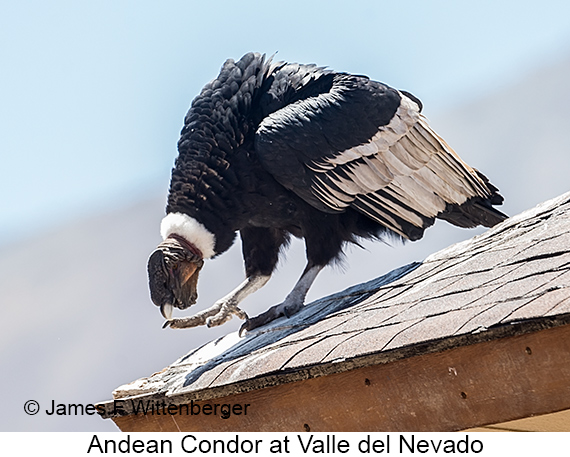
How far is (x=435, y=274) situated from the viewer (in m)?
3.04

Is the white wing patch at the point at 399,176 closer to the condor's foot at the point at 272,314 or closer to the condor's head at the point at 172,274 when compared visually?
the condor's foot at the point at 272,314

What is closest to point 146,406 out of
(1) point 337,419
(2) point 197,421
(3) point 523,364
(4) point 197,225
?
(2) point 197,421

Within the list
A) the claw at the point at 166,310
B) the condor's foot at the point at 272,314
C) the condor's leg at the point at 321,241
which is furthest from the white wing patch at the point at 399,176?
the claw at the point at 166,310

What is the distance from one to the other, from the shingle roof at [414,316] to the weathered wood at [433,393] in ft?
0.13

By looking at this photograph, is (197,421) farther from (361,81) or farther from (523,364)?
(361,81)

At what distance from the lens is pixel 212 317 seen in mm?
4383

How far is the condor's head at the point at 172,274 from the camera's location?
4484 mm

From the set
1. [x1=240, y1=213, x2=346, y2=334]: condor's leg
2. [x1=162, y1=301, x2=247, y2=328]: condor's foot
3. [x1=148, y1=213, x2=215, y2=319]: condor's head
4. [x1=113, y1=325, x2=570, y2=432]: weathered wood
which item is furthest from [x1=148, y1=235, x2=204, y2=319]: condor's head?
[x1=113, y1=325, x2=570, y2=432]: weathered wood

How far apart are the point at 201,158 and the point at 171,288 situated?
0.71 meters

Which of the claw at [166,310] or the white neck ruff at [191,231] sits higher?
the white neck ruff at [191,231]

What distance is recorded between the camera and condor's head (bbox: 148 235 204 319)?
4484 millimetres

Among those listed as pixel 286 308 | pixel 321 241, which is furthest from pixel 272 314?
pixel 321 241

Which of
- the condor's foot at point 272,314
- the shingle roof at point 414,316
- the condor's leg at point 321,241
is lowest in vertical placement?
the shingle roof at point 414,316

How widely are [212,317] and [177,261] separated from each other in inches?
16.5
